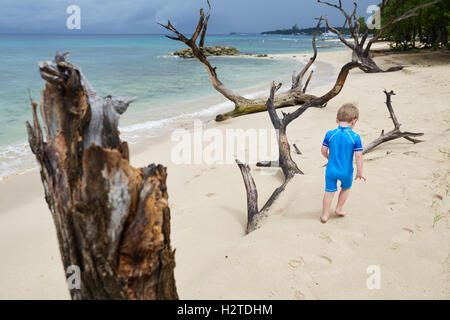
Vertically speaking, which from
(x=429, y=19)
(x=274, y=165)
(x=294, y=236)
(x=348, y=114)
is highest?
(x=429, y=19)

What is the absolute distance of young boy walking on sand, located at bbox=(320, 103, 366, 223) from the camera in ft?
9.48

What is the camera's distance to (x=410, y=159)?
4121mm

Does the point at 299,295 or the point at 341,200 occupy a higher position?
the point at 341,200

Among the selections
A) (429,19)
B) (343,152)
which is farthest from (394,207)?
(429,19)

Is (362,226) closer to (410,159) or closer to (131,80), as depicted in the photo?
(410,159)

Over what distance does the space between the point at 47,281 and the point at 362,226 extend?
3.04 m

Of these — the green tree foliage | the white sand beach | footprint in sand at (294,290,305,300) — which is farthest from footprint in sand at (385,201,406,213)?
the green tree foliage

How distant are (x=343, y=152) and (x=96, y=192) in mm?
2284

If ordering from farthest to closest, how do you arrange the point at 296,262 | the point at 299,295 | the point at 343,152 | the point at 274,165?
1. the point at 274,165
2. the point at 343,152
3. the point at 296,262
4. the point at 299,295

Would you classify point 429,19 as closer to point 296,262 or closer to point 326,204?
point 326,204

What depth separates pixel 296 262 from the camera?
99.2 inches

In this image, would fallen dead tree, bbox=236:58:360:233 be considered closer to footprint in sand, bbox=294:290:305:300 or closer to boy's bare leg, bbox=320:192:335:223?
boy's bare leg, bbox=320:192:335:223
